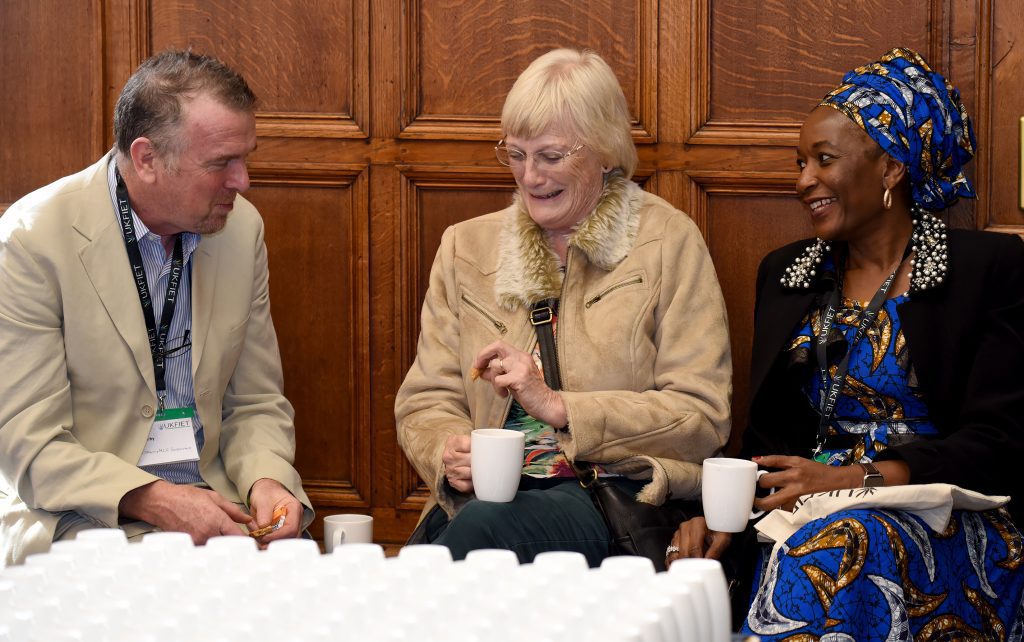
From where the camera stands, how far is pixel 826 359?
266 cm

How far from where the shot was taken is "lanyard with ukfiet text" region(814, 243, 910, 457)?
8.63ft

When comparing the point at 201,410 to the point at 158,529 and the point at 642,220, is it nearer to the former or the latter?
the point at 158,529

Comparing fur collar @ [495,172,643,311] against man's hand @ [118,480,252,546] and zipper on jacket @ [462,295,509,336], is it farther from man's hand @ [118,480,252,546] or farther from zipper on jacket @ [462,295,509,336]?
man's hand @ [118,480,252,546]

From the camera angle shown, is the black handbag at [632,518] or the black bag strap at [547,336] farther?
the black bag strap at [547,336]

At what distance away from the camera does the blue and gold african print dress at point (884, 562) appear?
2.12 metres

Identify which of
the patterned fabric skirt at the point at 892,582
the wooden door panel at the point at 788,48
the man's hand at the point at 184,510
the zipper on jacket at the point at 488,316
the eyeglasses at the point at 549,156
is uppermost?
the wooden door panel at the point at 788,48

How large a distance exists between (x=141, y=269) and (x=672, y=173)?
1.51 m

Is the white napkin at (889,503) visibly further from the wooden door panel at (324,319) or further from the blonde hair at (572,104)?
the wooden door panel at (324,319)

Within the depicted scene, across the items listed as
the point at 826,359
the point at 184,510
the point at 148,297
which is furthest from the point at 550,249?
the point at 184,510

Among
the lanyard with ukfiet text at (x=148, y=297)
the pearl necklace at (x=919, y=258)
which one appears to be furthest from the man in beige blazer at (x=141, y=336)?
the pearl necklace at (x=919, y=258)

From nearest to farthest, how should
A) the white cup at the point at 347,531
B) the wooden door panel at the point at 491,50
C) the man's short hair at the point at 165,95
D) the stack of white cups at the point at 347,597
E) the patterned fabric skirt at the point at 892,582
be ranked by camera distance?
the stack of white cups at the point at 347,597 < the patterned fabric skirt at the point at 892,582 < the white cup at the point at 347,531 < the man's short hair at the point at 165,95 < the wooden door panel at the point at 491,50

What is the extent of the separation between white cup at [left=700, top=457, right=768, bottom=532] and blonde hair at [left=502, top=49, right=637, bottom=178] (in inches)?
36.9

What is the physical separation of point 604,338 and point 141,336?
1.06m

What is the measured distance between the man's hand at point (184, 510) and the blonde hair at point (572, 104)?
111 centimetres
